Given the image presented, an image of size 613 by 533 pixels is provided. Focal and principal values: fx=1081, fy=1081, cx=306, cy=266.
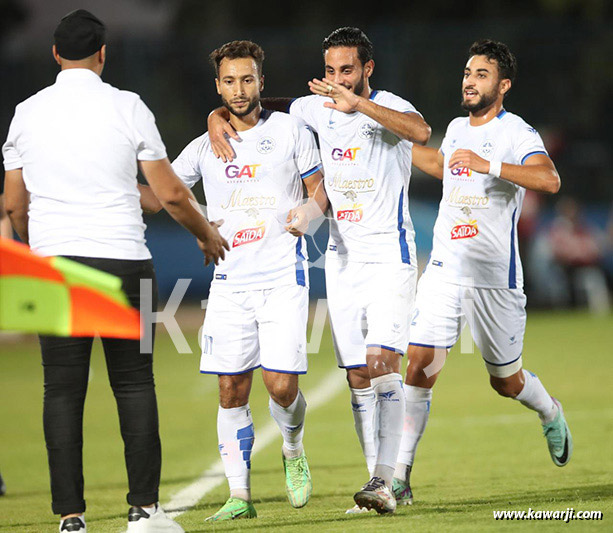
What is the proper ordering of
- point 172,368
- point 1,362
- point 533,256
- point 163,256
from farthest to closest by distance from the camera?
point 163,256 → point 533,256 → point 1,362 → point 172,368

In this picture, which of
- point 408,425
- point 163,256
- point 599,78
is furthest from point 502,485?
point 599,78

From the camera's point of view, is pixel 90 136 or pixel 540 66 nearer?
pixel 90 136

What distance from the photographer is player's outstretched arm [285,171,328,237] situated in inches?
235

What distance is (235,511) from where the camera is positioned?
5977mm

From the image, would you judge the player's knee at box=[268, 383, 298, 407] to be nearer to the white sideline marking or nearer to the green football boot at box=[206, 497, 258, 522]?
the green football boot at box=[206, 497, 258, 522]

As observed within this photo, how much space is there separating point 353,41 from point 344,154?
664 mm

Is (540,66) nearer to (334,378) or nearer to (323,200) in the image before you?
(334,378)

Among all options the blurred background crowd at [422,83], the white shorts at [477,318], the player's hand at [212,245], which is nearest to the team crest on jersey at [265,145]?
the player's hand at [212,245]

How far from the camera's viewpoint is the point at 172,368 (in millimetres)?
14617

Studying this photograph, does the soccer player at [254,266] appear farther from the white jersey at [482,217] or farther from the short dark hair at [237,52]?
the white jersey at [482,217]

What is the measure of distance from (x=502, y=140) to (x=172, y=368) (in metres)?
8.83

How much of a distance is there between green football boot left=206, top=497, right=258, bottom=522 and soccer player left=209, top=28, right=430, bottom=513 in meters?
0.80

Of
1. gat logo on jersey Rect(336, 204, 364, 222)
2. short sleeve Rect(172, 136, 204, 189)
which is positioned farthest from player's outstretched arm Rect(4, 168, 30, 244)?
gat logo on jersey Rect(336, 204, 364, 222)

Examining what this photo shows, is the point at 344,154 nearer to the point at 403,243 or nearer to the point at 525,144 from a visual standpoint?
the point at 403,243
